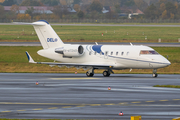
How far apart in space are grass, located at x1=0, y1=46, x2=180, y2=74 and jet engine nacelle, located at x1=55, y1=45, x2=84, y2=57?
869cm

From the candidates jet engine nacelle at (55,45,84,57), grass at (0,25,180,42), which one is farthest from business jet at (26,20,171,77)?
grass at (0,25,180,42)

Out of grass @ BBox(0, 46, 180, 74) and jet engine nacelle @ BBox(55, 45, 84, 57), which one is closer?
jet engine nacelle @ BBox(55, 45, 84, 57)

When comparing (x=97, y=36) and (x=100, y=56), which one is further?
(x=97, y=36)

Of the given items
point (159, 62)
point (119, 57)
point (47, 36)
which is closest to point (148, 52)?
point (159, 62)

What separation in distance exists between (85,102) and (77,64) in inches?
617

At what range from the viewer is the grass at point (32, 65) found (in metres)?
48.4

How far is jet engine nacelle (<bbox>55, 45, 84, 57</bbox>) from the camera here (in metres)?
37.9

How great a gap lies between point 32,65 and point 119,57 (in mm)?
18235

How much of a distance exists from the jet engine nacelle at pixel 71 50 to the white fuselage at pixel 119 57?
0.43 m

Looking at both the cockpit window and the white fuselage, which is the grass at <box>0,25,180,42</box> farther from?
the cockpit window

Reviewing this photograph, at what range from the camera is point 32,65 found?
168ft

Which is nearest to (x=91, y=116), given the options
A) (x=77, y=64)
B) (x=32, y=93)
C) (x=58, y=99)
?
(x=58, y=99)

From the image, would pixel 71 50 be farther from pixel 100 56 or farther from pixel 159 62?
pixel 159 62

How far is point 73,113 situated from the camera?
17797mm
